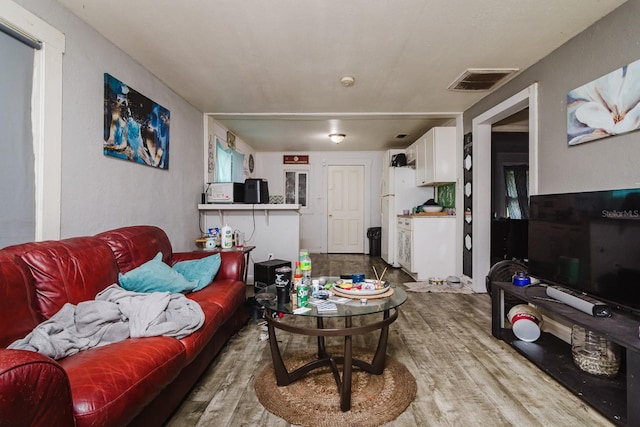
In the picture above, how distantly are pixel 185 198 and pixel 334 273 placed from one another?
2.45m

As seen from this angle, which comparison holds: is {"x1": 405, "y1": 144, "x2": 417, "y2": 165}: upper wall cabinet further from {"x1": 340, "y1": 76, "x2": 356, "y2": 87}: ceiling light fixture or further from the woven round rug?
the woven round rug

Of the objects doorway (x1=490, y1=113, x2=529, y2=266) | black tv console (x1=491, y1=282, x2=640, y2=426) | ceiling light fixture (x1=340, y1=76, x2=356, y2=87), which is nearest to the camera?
black tv console (x1=491, y1=282, x2=640, y2=426)

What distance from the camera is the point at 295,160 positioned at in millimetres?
7172

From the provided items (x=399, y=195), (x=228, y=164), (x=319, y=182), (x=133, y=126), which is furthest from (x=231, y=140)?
(x=399, y=195)

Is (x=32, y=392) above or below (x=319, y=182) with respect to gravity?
below

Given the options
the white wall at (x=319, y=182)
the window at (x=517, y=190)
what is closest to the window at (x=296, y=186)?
the white wall at (x=319, y=182)

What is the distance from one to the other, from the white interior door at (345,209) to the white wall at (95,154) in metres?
4.21

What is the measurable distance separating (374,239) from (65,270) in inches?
Answer: 225

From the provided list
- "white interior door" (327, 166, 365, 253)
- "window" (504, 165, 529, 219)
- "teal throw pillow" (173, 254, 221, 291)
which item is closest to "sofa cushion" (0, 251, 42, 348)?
"teal throw pillow" (173, 254, 221, 291)

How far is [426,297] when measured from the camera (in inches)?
143

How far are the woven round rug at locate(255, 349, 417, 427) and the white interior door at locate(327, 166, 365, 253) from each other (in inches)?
201

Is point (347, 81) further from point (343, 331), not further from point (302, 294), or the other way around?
point (343, 331)

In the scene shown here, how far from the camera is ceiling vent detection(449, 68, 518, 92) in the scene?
2.90 meters

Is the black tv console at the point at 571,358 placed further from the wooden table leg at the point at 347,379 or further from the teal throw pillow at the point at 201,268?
the teal throw pillow at the point at 201,268
